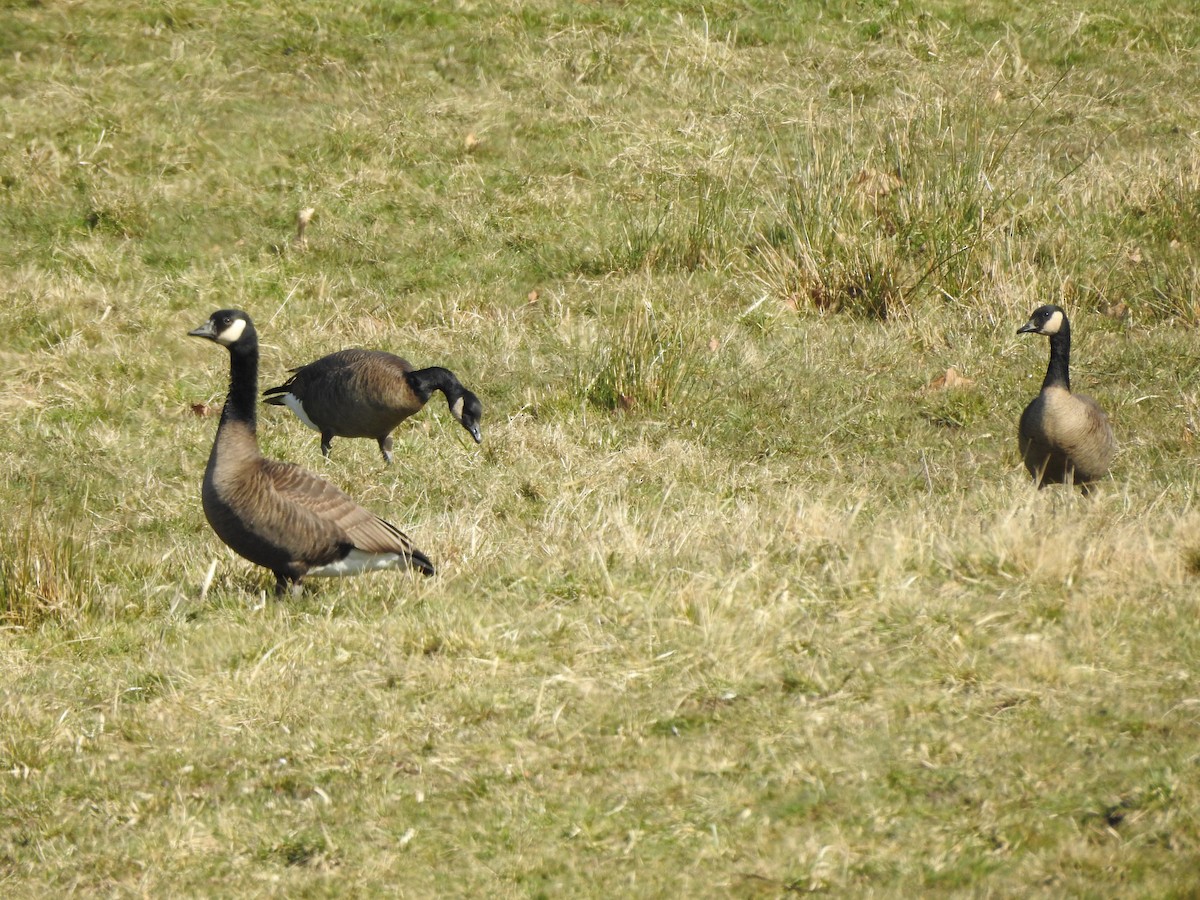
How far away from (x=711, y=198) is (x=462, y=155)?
9.36 feet

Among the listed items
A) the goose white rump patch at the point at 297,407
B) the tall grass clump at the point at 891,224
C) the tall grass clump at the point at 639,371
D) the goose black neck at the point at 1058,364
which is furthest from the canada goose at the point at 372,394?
the tall grass clump at the point at 891,224

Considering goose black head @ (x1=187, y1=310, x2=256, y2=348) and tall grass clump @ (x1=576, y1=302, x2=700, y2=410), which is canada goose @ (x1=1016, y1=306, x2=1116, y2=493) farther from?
goose black head @ (x1=187, y1=310, x2=256, y2=348)

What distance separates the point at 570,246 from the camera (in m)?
12.7

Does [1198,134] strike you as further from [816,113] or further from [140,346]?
[140,346]

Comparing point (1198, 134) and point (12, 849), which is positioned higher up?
point (1198, 134)

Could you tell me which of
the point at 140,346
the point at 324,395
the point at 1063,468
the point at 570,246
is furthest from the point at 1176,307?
the point at 140,346

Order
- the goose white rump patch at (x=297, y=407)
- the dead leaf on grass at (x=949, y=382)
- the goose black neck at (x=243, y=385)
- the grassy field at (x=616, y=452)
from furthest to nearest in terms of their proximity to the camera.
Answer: the dead leaf on grass at (x=949, y=382)
the goose white rump patch at (x=297, y=407)
the goose black neck at (x=243, y=385)
the grassy field at (x=616, y=452)

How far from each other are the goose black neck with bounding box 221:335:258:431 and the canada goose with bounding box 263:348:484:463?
6.61ft

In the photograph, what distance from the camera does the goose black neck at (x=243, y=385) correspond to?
6637mm

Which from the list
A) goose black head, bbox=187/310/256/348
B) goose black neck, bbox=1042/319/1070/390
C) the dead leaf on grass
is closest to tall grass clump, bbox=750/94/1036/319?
the dead leaf on grass

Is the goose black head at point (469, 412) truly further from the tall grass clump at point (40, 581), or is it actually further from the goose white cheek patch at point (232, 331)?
the tall grass clump at point (40, 581)

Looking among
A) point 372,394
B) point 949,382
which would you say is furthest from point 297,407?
point 949,382

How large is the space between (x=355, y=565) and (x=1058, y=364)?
4.40m

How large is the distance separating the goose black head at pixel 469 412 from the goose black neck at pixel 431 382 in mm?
97
